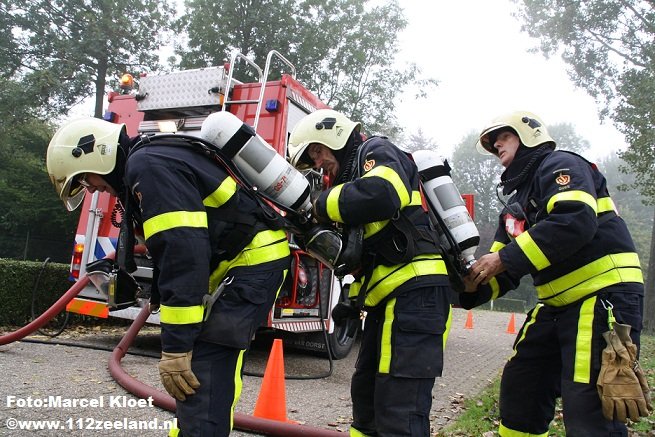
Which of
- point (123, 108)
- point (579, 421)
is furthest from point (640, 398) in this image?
point (123, 108)

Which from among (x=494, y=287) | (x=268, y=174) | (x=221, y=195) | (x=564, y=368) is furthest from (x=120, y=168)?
(x=564, y=368)

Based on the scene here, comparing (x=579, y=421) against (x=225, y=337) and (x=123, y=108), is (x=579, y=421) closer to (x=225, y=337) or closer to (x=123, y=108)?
(x=225, y=337)

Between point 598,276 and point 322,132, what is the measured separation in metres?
1.51

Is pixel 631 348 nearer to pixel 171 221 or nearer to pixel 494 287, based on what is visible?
pixel 494 287

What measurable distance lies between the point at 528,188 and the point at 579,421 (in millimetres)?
1164

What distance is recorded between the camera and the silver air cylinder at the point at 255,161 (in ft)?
8.09

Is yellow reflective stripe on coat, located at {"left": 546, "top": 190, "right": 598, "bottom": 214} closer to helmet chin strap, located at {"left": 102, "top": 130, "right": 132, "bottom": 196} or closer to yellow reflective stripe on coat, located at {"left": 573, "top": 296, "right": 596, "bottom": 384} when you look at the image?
yellow reflective stripe on coat, located at {"left": 573, "top": 296, "right": 596, "bottom": 384}

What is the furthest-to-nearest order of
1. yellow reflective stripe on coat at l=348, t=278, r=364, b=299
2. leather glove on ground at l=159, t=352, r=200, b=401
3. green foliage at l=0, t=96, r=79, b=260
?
green foliage at l=0, t=96, r=79, b=260 → yellow reflective stripe on coat at l=348, t=278, r=364, b=299 → leather glove on ground at l=159, t=352, r=200, b=401

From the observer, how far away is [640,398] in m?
2.32

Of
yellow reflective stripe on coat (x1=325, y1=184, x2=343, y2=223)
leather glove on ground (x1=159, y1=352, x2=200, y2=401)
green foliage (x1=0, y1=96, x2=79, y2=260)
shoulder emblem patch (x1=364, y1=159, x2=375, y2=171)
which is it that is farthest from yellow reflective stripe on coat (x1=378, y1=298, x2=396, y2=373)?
green foliage (x1=0, y1=96, x2=79, y2=260)

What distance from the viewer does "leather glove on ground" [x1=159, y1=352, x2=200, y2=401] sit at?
2082 millimetres

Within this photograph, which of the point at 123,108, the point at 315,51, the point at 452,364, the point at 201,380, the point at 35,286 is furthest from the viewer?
the point at 315,51

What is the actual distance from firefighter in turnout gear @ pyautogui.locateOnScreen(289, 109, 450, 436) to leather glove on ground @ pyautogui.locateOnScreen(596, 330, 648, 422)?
0.69m

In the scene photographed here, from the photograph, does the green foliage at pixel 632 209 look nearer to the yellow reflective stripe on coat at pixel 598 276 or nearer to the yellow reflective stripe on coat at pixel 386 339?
the yellow reflective stripe on coat at pixel 598 276
